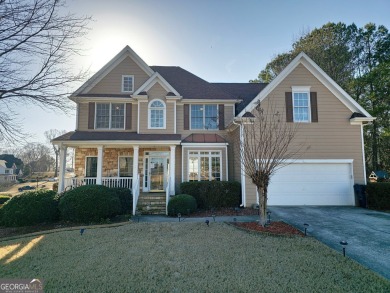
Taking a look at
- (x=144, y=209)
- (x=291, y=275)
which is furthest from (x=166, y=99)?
(x=291, y=275)

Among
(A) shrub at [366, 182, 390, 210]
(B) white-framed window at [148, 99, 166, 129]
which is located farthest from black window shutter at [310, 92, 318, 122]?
(B) white-framed window at [148, 99, 166, 129]

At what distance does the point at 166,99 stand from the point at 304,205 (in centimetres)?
980

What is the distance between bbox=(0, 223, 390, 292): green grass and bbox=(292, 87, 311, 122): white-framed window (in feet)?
25.3

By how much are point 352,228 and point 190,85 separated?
12005 millimetres

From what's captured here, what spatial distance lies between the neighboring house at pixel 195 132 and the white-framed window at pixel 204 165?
6 cm

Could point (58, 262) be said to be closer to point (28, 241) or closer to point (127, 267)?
point (127, 267)

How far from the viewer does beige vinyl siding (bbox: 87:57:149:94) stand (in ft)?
46.6

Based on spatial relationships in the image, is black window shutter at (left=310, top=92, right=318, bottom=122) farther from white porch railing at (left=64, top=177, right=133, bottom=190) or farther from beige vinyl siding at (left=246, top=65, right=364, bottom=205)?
white porch railing at (left=64, top=177, right=133, bottom=190)

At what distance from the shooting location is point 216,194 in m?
11.5

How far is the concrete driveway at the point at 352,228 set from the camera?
17.0 ft

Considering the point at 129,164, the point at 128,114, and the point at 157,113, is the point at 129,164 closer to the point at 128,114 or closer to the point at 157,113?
the point at 128,114

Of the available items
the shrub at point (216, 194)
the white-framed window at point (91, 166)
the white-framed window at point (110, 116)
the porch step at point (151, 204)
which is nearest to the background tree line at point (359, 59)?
the shrub at point (216, 194)

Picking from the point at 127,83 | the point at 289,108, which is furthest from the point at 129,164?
the point at 289,108

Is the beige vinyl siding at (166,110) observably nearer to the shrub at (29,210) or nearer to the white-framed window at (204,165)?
the white-framed window at (204,165)
